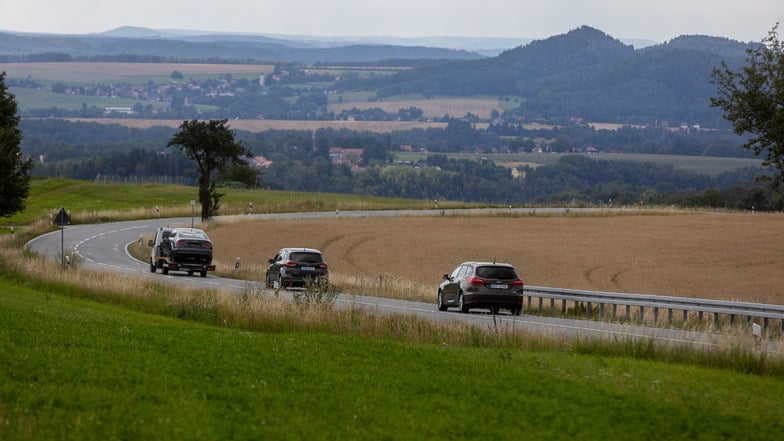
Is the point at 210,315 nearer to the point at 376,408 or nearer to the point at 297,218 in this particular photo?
the point at 376,408

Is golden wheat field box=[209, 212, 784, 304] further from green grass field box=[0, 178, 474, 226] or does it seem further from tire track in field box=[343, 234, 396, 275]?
green grass field box=[0, 178, 474, 226]

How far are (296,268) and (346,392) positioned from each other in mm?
26918

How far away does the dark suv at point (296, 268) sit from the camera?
40.6 meters

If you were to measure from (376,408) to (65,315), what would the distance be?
10.2m

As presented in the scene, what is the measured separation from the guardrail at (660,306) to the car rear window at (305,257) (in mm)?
7814

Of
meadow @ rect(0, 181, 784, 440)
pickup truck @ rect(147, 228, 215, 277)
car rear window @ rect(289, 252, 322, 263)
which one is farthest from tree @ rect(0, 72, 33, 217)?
meadow @ rect(0, 181, 784, 440)

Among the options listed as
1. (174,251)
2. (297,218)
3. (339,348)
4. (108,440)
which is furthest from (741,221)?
(108,440)

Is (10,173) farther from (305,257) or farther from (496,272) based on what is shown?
(496,272)

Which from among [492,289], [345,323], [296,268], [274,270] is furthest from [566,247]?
[345,323]

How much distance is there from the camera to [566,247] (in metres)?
60.4

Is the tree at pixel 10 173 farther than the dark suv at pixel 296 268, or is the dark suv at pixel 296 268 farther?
the tree at pixel 10 173

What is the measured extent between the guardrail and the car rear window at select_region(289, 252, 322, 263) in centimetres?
781

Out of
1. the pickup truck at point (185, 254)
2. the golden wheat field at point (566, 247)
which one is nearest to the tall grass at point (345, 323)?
the pickup truck at point (185, 254)

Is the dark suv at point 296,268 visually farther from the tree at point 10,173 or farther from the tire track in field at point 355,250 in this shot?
the tree at point 10,173
